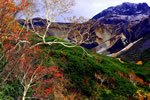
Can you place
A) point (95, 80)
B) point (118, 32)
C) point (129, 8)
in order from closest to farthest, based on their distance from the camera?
point (95, 80) < point (118, 32) < point (129, 8)

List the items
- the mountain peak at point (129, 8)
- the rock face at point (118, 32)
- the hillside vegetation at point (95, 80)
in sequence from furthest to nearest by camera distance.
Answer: the mountain peak at point (129, 8) → the rock face at point (118, 32) → the hillside vegetation at point (95, 80)

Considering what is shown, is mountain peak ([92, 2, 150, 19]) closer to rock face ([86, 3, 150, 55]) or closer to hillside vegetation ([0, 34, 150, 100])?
rock face ([86, 3, 150, 55])

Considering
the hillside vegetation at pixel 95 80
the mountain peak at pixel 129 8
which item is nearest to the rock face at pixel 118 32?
the mountain peak at pixel 129 8

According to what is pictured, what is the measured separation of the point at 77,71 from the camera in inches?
479

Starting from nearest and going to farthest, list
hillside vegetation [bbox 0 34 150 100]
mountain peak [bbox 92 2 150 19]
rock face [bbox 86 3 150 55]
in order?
hillside vegetation [bbox 0 34 150 100] → rock face [bbox 86 3 150 55] → mountain peak [bbox 92 2 150 19]

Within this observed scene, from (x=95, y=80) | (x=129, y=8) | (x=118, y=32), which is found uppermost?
(x=129, y=8)

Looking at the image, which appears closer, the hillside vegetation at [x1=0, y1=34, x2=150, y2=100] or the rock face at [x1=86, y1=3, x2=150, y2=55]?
the hillside vegetation at [x1=0, y1=34, x2=150, y2=100]

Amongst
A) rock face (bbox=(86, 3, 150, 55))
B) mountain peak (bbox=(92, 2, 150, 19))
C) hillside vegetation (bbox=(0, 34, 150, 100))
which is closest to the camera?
hillside vegetation (bbox=(0, 34, 150, 100))

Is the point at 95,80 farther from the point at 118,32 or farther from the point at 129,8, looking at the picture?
the point at 129,8

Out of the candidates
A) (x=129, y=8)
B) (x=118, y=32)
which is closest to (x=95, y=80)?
(x=118, y=32)

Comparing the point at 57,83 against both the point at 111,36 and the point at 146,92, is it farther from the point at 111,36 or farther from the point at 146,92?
the point at 111,36

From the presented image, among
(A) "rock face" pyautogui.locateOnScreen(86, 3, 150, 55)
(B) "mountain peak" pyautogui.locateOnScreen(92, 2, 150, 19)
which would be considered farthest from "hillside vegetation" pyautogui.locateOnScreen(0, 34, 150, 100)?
(B) "mountain peak" pyautogui.locateOnScreen(92, 2, 150, 19)

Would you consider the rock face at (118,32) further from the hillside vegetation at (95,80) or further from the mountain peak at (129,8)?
the hillside vegetation at (95,80)

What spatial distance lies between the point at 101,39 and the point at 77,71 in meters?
56.9
